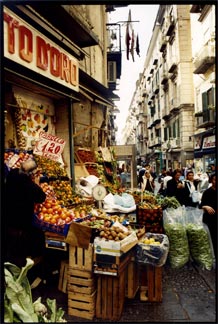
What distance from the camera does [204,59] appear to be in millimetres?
2770

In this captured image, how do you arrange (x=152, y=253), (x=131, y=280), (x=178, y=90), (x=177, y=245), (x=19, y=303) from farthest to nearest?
1. (x=177, y=245)
2. (x=131, y=280)
3. (x=152, y=253)
4. (x=178, y=90)
5. (x=19, y=303)

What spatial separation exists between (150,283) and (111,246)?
82cm

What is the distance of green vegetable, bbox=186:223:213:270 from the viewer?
175 inches

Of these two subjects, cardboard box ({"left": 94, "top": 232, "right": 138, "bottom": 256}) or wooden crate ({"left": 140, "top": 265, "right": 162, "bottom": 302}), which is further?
wooden crate ({"left": 140, "top": 265, "right": 162, "bottom": 302})

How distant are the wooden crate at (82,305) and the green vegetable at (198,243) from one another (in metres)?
1.72

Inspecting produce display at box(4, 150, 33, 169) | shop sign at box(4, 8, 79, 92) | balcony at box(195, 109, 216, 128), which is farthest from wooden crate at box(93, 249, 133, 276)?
shop sign at box(4, 8, 79, 92)

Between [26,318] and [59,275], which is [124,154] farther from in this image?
[26,318]

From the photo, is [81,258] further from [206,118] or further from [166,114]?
[206,118]

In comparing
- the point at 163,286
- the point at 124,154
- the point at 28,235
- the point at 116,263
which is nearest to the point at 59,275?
the point at 28,235

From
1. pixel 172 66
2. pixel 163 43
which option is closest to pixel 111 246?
pixel 172 66

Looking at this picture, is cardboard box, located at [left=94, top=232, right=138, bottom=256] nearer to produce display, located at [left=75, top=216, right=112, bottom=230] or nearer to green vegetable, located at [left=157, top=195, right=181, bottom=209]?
produce display, located at [left=75, top=216, right=112, bottom=230]

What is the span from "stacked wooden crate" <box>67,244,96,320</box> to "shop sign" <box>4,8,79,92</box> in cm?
218

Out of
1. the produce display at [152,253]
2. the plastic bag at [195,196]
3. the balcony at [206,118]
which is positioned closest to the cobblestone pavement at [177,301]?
the produce display at [152,253]

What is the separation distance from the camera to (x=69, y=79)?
15.3ft
